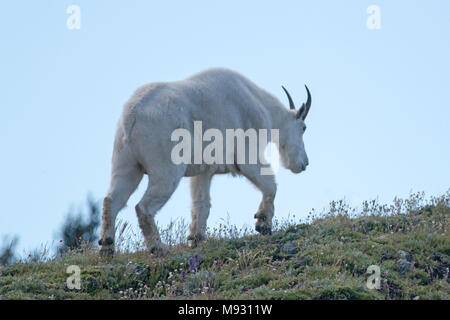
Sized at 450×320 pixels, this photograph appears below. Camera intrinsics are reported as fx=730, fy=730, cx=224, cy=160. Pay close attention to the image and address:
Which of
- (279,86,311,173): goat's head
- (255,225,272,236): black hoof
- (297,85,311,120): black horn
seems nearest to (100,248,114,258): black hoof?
(255,225,272,236): black hoof

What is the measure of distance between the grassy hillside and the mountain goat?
0.52 metres

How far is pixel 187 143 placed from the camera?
30.7 ft

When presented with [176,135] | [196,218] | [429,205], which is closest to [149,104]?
[176,135]

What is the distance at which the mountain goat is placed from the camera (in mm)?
9047

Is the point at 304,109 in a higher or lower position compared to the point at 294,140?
higher

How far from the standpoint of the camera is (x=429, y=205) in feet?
35.8

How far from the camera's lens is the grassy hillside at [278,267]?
7.74 m

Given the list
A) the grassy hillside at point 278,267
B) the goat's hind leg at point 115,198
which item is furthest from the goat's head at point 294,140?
the goat's hind leg at point 115,198

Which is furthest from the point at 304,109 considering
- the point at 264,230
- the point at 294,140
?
the point at 264,230

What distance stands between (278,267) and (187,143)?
6.59 ft

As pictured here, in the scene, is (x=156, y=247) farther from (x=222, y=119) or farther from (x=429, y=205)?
(x=429, y=205)

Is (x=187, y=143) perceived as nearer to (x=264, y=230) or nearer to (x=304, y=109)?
(x=264, y=230)
